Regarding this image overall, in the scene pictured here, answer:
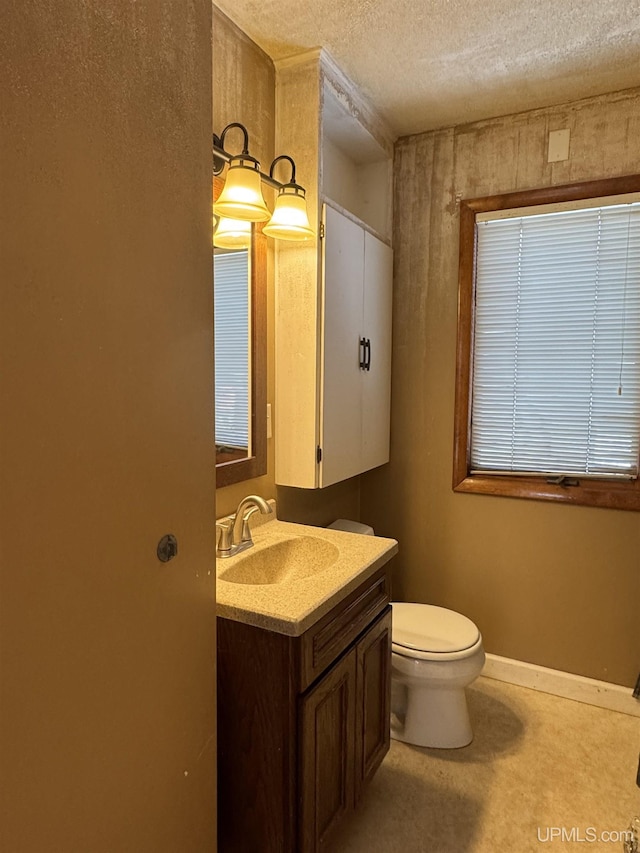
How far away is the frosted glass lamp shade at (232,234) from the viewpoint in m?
1.77

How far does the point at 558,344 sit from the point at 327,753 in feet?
6.17

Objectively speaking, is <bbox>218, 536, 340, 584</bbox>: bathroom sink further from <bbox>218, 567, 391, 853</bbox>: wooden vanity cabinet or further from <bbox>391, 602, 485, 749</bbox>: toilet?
<bbox>391, 602, 485, 749</bbox>: toilet

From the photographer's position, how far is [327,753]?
4.74ft

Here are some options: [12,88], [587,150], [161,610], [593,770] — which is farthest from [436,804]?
[587,150]

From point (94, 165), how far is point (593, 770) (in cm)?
243

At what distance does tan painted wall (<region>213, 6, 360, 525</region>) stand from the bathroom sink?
211mm

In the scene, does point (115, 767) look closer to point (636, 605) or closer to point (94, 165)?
point (94, 165)

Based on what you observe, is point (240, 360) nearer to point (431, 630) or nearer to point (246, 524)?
point (246, 524)

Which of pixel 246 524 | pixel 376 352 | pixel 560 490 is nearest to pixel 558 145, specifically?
pixel 376 352

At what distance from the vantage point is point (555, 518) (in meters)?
2.43

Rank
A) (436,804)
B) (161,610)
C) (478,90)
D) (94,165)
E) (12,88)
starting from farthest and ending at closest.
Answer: (478,90) < (436,804) < (161,610) < (94,165) < (12,88)

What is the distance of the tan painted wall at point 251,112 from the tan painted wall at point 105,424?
759 millimetres

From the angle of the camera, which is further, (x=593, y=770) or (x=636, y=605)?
(x=636, y=605)

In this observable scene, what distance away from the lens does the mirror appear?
1.83 meters
